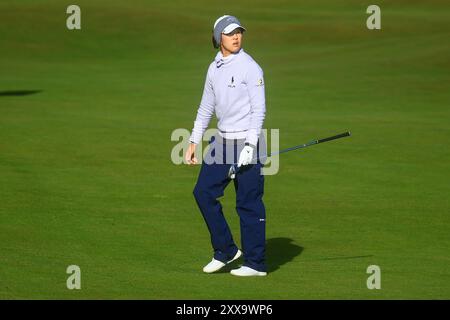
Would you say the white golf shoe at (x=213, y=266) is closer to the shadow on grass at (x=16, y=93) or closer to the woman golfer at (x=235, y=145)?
the woman golfer at (x=235, y=145)

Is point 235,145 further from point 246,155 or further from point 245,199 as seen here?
point 245,199

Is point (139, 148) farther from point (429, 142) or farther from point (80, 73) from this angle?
point (80, 73)

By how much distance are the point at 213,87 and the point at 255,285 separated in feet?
6.29

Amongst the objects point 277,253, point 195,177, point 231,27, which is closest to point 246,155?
point 231,27

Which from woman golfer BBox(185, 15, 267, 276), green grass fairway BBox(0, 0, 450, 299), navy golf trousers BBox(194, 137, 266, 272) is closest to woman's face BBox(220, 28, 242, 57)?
woman golfer BBox(185, 15, 267, 276)

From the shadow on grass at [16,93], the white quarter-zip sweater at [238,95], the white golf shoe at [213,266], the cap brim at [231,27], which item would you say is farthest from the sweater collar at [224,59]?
the shadow on grass at [16,93]

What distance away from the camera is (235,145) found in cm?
1064

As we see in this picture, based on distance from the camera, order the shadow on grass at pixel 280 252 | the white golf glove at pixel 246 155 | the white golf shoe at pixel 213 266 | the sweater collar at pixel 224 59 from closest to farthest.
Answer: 1. the white golf glove at pixel 246 155
2. the sweater collar at pixel 224 59
3. the white golf shoe at pixel 213 266
4. the shadow on grass at pixel 280 252

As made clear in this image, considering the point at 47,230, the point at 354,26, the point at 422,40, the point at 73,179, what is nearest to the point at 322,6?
the point at 354,26

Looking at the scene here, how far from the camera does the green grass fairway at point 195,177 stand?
420 inches

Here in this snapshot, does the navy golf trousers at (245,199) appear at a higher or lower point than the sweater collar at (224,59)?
lower

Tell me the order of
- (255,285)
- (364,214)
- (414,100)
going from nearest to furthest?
(255,285), (364,214), (414,100)

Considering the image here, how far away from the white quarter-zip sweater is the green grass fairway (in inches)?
56.1

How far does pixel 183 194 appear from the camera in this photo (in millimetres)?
16203
